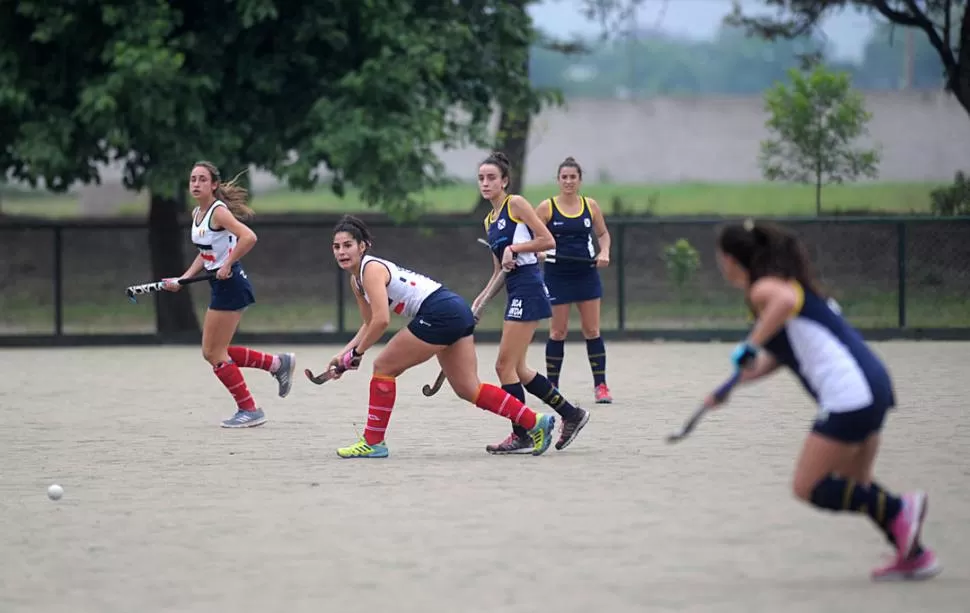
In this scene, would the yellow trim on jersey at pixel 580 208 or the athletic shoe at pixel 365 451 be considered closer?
the athletic shoe at pixel 365 451

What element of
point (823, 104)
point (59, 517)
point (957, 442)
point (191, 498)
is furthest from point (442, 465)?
point (823, 104)

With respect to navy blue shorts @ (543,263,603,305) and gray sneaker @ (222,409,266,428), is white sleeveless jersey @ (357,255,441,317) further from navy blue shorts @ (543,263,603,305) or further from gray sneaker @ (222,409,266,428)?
navy blue shorts @ (543,263,603,305)

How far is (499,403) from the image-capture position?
1002 centimetres

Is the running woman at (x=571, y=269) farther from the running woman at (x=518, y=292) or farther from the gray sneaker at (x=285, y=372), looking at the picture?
the running woman at (x=518, y=292)

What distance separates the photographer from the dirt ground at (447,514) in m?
6.36


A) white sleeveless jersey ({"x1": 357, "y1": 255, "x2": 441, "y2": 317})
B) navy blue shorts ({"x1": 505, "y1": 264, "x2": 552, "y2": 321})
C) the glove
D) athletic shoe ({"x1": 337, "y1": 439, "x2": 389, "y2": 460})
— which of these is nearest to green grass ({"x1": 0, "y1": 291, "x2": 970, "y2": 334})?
navy blue shorts ({"x1": 505, "y1": 264, "x2": 552, "y2": 321})

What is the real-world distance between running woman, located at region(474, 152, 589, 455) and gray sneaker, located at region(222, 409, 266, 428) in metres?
2.48

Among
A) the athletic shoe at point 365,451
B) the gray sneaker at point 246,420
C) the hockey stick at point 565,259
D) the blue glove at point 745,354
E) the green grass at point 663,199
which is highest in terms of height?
the green grass at point 663,199

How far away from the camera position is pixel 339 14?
22219 millimetres

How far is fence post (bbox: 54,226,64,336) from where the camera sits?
73.8ft

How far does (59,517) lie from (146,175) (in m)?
14.3

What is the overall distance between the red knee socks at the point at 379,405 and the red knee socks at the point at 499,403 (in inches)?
21.3

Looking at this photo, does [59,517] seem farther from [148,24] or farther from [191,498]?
[148,24]

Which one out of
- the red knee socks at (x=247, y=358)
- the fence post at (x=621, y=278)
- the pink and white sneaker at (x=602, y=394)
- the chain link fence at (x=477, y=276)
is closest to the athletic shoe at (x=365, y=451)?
the red knee socks at (x=247, y=358)
